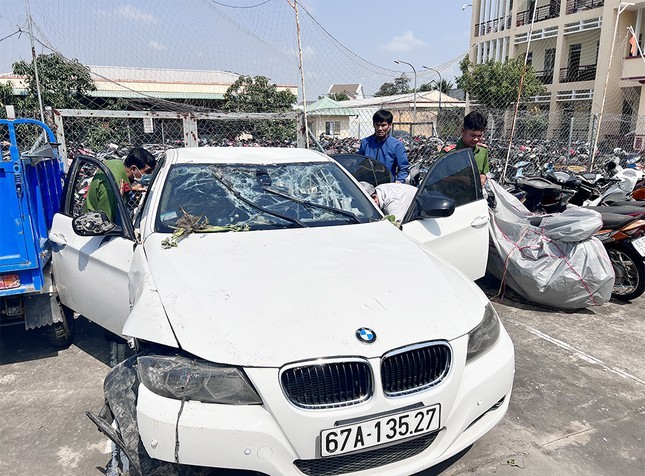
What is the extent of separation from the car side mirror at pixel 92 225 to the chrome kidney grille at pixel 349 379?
5.49 ft

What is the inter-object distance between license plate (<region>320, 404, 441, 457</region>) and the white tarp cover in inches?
123

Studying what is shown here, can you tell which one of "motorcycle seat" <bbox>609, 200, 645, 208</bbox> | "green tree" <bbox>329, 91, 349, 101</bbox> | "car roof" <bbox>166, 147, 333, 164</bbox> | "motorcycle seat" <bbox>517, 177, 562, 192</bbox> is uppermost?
"green tree" <bbox>329, 91, 349, 101</bbox>

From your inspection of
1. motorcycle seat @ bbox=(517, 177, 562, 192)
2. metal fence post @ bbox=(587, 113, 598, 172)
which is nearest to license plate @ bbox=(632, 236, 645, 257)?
motorcycle seat @ bbox=(517, 177, 562, 192)

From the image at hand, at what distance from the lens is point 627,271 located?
5.13 m

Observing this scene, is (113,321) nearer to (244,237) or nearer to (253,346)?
(244,237)

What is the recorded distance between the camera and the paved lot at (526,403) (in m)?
2.69

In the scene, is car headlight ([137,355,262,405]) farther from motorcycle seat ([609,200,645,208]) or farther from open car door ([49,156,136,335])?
motorcycle seat ([609,200,645,208])

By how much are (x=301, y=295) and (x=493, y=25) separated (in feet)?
117

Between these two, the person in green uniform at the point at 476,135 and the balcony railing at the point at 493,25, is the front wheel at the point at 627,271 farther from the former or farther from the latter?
the balcony railing at the point at 493,25

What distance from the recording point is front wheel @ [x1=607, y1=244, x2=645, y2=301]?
5.00 meters

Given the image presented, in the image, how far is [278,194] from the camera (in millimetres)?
3367

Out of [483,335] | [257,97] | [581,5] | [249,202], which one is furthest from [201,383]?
[581,5]

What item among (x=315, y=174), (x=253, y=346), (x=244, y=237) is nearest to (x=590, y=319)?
(x=315, y=174)

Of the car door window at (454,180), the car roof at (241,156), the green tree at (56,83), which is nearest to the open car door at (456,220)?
the car door window at (454,180)
